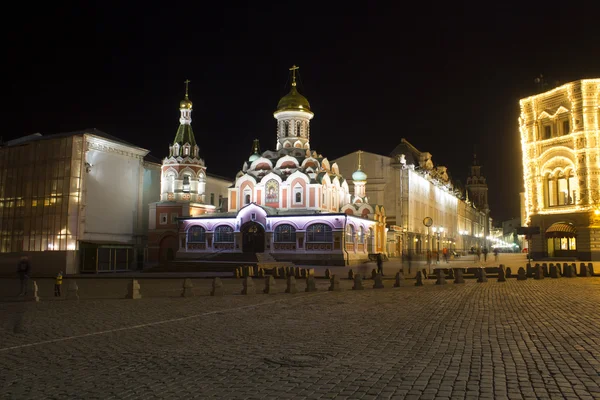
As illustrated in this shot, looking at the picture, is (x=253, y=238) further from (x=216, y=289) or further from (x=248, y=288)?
(x=216, y=289)

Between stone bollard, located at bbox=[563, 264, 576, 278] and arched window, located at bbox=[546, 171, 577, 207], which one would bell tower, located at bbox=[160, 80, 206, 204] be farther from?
stone bollard, located at bbox=[563, 264, 576, 278]

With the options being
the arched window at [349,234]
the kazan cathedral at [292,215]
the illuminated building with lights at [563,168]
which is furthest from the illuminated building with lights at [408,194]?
the illuminated building with lights at [563,168]

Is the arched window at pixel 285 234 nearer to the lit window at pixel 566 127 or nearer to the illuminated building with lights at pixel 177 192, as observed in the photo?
the illuminated building with lights at pixel 177 192

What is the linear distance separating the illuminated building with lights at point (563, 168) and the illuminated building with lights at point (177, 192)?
3109 cm

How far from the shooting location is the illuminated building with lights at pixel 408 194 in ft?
217

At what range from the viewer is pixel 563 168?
4622 centimetres

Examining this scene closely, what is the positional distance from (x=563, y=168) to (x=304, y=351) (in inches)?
1714

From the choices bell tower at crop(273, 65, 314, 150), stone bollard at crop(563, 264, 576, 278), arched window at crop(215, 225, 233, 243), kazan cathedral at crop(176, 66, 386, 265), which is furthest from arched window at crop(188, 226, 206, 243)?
stone bollard at crop(563, 264, 576, 278)

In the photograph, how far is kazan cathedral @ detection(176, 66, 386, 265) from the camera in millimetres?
45750

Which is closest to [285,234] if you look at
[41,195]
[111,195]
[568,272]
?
[111,195]

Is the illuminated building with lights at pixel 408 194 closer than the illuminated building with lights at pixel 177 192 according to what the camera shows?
No

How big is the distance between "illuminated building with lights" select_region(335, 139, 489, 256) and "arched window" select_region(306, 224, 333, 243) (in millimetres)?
11770

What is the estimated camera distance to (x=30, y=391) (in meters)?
6.77

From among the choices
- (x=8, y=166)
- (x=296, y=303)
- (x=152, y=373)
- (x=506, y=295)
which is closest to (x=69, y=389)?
(x=152, y=373)
